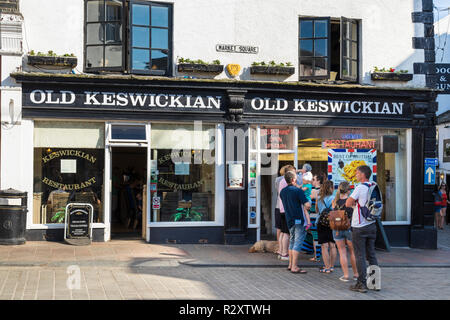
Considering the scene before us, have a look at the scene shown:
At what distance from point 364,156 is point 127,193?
21.2 feet

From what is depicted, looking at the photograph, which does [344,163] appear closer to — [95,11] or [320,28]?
[320,28]

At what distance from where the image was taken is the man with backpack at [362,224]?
311 inches

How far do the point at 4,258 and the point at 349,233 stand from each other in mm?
6083

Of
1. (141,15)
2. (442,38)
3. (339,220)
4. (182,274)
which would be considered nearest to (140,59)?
(141,15)

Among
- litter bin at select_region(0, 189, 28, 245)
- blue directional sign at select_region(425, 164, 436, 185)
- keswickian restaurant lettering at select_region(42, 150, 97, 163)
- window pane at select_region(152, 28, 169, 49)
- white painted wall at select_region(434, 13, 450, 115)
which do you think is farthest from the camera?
white painted wall at select_region(434, 13, 450, 115)

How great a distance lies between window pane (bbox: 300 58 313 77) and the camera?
12.8m

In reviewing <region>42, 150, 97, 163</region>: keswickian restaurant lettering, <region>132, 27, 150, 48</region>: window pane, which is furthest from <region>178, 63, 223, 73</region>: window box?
<region>42, 150, 97, 163</region>: keswickian restaurant lettering

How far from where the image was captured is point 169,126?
40.0 feet

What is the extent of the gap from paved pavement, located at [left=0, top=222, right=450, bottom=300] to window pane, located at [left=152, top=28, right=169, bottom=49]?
446 cm

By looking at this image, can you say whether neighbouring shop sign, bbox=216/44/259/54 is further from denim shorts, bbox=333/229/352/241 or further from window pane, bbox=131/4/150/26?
denim shorts, bbox=333/229/352/241

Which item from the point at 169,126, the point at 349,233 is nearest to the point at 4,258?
the point at 169,126

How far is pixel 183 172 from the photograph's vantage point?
12312mm

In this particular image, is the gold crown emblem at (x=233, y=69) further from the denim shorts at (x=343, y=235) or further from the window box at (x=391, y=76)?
the denim shorts at (x=343, y=235)

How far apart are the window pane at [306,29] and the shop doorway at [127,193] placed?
16.9ft
